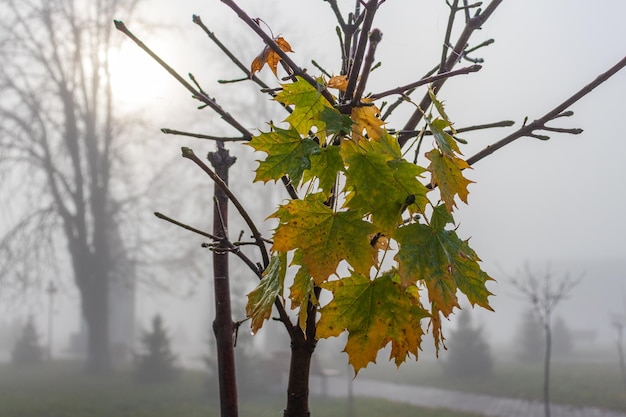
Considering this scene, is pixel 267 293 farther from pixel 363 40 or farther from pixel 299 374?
pixel 363 40

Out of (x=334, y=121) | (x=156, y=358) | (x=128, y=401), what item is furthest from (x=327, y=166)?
Answer: (x=156, y=358)

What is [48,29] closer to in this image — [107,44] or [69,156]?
[107,44]

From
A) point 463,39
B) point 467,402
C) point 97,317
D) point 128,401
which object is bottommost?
point 467,402

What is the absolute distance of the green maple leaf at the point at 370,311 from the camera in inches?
16.0

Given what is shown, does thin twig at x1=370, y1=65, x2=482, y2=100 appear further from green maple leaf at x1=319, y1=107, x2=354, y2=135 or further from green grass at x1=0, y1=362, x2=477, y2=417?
green grass at x1=0, y1=362, x2=477, y2=417

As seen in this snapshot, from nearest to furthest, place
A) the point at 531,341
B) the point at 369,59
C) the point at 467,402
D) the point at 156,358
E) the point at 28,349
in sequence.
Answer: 1. the point at 369,59
2. the point at 467,402
3. the point at 156,358
4. the point at 28,349
5. the point at 531,341

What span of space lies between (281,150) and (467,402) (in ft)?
24.6

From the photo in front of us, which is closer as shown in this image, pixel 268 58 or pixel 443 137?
pixel 443 137

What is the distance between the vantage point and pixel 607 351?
1359cm

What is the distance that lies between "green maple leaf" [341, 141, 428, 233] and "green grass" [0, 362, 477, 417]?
16.2 ft

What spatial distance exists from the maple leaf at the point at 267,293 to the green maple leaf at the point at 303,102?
115mm

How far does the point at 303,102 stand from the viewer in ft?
1.42

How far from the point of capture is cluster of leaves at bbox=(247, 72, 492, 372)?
0.39 metres

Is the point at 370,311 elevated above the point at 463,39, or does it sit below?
below
